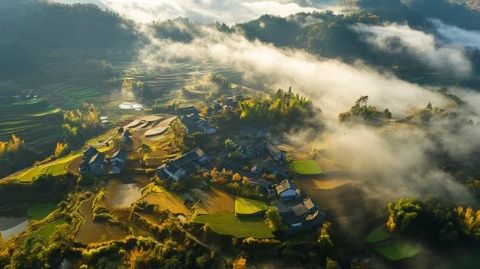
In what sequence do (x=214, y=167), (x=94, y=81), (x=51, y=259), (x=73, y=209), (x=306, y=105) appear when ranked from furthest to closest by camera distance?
(x=94, y=81), (x=306, y=105), (x=214, y=167), (x=73, y=209), (x=51, y=259)

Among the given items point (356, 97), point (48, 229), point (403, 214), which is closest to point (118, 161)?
point (48, 229)

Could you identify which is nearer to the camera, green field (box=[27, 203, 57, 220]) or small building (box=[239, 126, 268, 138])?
green field (box=[27, 203, 57, 220])

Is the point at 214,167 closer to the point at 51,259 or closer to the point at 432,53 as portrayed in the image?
the point at 51,259

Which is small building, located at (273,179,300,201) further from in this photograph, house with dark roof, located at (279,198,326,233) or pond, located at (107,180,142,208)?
pond, located at (107,180,142,208)

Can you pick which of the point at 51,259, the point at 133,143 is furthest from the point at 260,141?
the point at 51,259

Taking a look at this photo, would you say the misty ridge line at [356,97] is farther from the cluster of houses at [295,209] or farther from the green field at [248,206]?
the green field at [248,206]

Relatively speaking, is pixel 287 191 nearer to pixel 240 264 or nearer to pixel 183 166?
pixel 240 264

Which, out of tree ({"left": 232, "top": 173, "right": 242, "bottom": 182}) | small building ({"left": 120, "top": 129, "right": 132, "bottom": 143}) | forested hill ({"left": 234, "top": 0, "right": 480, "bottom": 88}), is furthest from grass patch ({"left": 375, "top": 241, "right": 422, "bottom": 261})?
forested hill ({"left": 234, "top": 0, "right": 480, "bottom": 88})
